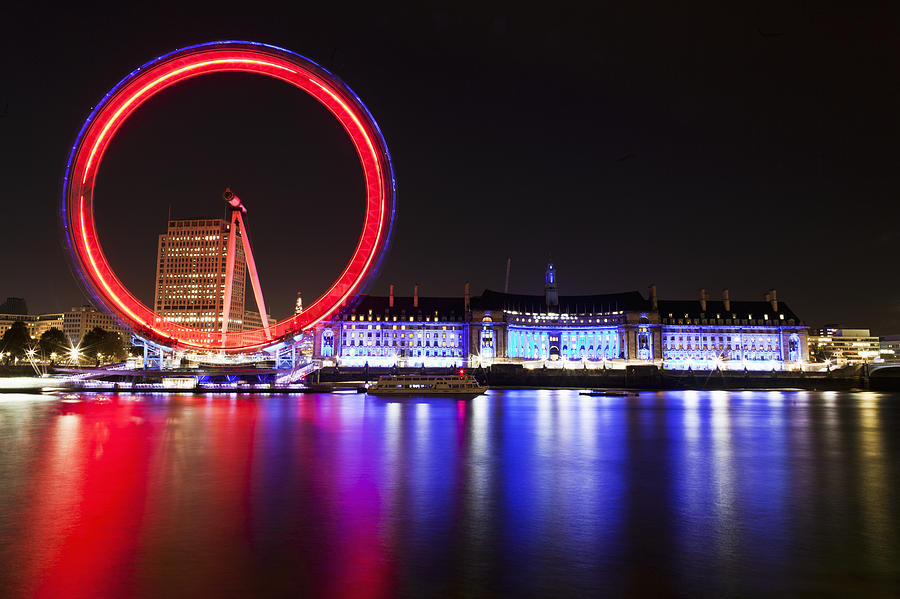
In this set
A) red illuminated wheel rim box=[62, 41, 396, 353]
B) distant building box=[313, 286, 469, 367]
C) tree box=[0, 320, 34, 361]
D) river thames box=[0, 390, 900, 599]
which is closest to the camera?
river thames box=[0, 390, 900, 599]

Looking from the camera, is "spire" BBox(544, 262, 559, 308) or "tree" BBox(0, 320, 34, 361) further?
"spire" BBox(544, 262, 559, 308)

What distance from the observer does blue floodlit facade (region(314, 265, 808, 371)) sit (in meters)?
124

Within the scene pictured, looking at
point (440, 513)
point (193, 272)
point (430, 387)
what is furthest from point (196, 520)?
point (193, 272)

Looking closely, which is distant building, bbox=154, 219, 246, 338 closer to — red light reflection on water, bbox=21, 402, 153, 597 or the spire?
the spire

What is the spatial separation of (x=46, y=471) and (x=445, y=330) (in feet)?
352

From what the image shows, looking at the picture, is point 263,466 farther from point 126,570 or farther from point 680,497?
point 680,497

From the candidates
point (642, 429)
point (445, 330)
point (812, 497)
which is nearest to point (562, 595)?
point (812, 497)

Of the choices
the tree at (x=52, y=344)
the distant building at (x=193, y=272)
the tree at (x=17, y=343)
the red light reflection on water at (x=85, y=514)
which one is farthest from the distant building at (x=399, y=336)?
the red light reflection on water at (x=85, y=514)

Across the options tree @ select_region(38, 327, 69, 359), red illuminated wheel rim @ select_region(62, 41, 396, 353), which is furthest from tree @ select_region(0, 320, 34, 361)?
red illuminated wheel rim @ select_region(62, 41, 396, 353)

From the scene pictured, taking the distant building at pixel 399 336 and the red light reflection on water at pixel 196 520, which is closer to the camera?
the red light reflection on water at pixel 196 520

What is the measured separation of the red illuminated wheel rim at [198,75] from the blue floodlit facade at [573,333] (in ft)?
237

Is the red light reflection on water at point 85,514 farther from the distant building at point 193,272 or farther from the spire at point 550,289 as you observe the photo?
the distant building at point 193,272

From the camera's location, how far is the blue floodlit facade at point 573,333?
407 ft

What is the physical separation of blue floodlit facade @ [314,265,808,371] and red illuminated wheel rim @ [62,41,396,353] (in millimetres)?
72228
